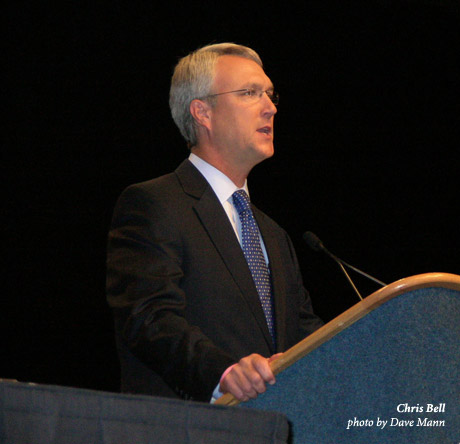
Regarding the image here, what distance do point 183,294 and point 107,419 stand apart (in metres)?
0.96

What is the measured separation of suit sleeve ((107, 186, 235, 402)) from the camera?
1.51 m

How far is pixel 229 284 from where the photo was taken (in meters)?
1.80

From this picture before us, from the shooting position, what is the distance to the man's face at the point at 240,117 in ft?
7.26

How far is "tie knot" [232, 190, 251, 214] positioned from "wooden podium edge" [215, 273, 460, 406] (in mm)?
838

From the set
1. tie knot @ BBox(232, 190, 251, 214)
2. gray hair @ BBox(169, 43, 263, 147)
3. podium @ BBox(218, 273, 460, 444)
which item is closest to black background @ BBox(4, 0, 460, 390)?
gray hair @ BBox(169, 43, 263, 147)

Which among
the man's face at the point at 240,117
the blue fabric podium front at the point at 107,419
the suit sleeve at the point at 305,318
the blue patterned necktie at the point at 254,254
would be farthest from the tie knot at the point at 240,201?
the blue fabric podium front at the point at 107,419

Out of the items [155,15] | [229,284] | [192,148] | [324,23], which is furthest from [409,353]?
[324,23]

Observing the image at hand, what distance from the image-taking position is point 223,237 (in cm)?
188

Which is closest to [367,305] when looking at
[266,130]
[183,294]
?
[183,294]

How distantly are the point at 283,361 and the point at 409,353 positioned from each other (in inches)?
8.8

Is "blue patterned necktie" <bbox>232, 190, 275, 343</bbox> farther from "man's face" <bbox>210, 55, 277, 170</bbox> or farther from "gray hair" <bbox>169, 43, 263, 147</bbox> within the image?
"gray hair" <bbox>169, 43, 263, 147</bbox>

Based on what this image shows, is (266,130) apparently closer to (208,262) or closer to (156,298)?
(208,262)

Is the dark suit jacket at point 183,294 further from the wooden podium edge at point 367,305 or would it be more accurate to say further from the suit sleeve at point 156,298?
the wooden podium edge at point 367,305

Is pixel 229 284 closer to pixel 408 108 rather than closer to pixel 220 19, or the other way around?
pixel 220 19
